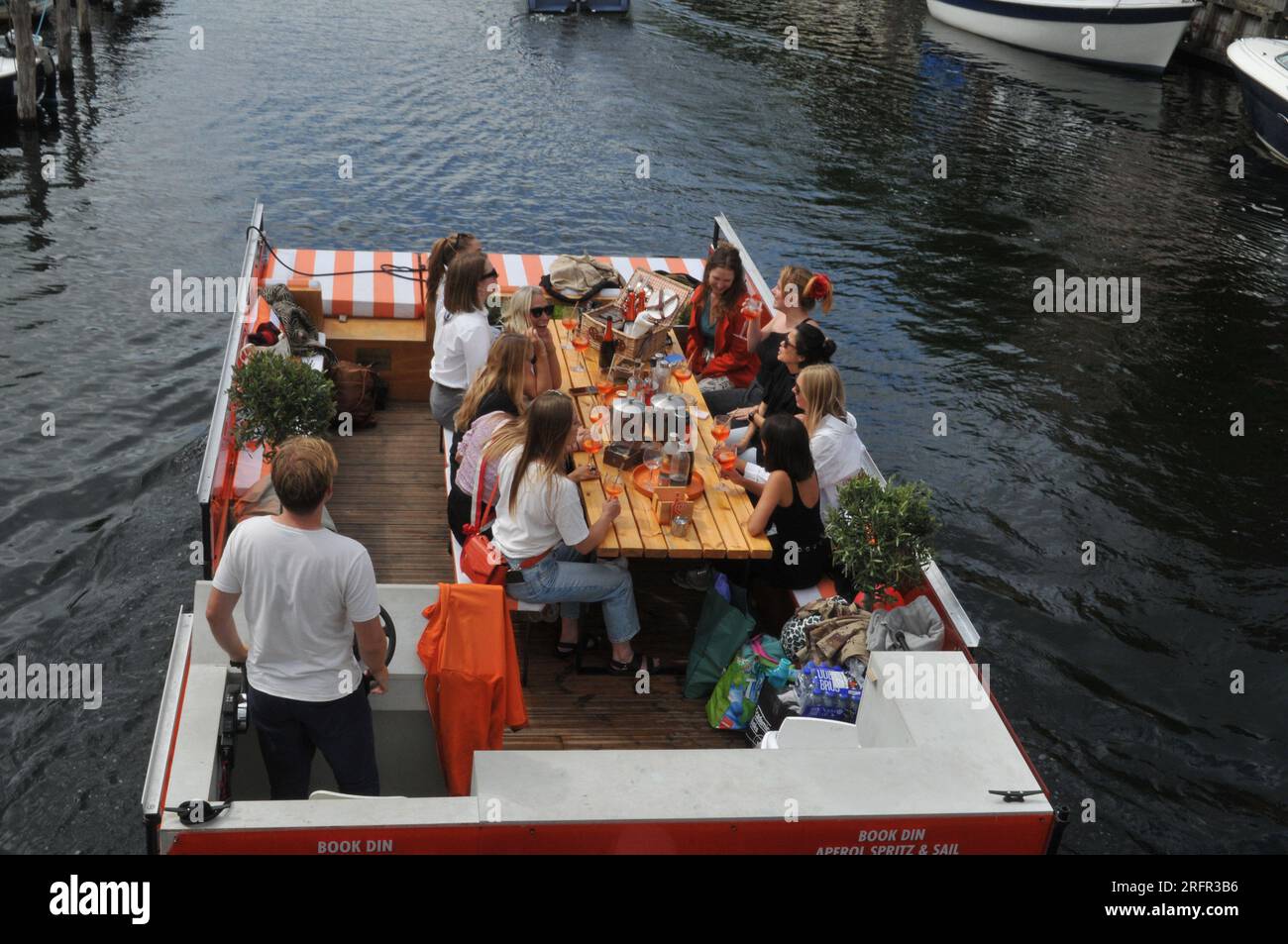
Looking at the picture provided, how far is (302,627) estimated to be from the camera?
469 cm

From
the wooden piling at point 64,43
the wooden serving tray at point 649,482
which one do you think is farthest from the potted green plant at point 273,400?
the wooden piling at point 64,43

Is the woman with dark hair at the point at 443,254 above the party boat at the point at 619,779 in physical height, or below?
above

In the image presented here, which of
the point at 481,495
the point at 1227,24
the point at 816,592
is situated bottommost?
the point at 816,592

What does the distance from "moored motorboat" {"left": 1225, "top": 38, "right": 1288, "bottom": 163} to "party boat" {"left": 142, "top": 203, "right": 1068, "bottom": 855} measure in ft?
65.4

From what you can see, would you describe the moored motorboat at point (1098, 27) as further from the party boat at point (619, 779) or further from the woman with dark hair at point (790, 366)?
the party boat at point (619, 779)

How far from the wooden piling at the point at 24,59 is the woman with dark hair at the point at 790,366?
15120 millimetres

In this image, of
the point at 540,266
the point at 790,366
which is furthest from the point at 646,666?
the point at 540,266

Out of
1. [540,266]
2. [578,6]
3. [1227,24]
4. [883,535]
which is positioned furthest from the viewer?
[578,6]

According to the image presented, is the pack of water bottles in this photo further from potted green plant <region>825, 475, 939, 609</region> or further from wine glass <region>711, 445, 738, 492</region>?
wine glass <region>711, 445, 738, 492</region>

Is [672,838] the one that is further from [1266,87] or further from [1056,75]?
[1056,75]

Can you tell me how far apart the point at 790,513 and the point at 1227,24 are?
28.8 metres

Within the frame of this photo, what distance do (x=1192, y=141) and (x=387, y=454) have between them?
21031 mm

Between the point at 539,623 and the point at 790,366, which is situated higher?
the point at 790,366

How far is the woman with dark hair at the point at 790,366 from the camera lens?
8227 mm
